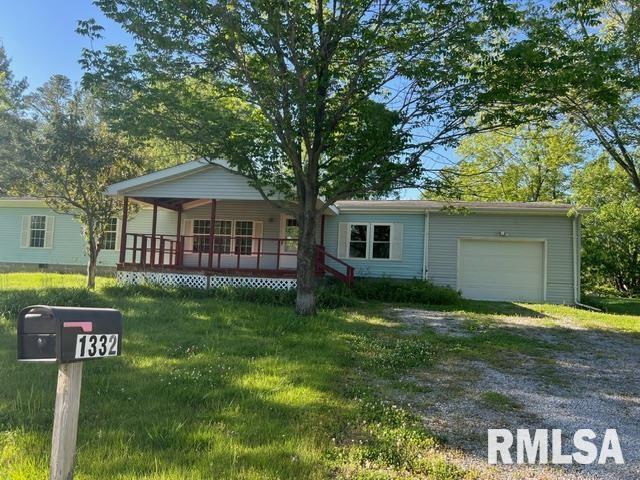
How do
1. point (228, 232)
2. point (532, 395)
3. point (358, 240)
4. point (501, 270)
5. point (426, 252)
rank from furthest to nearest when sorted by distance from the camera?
point (228, 232), point (358, 240), point (426, 252), point (501, 270), point (532, 395)

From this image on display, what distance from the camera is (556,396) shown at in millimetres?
5188

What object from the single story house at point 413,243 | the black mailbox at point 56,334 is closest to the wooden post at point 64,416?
the black mailbox at point 56,334

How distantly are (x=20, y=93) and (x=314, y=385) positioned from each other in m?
35.0

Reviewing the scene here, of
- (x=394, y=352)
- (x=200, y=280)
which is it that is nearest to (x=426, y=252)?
(x=200, y=280)

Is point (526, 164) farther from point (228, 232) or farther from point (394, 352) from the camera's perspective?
point (394, 352)

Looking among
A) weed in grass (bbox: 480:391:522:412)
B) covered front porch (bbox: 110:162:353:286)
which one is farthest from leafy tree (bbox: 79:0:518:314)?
weed in grass (bbox: 480:391:522:412)

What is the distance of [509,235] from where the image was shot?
16.2 meters

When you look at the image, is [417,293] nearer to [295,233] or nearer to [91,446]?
[295,233]

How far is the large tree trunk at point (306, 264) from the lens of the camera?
988 centimetres

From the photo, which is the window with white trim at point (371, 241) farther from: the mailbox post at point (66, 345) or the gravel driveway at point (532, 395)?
the mailbox post at point (66, 345)

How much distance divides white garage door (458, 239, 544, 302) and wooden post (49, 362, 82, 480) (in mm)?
15492

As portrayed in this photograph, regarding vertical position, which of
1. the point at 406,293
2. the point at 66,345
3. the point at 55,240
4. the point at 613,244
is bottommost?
the point at 406,293

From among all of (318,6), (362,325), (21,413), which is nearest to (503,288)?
(362,325)

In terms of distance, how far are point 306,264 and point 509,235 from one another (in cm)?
916
